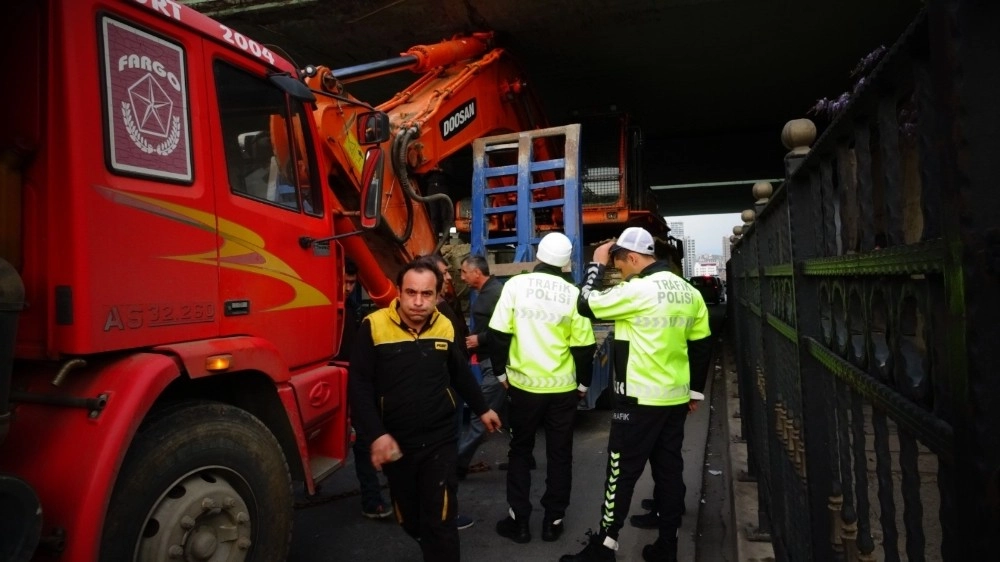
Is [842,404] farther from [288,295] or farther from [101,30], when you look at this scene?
[101,30]

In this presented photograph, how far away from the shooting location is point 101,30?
2.50 m

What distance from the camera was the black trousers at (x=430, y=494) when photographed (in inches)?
A: 120

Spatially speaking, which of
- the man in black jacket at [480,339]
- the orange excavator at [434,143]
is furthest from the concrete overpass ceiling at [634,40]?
the man in black jacket at [480,339]

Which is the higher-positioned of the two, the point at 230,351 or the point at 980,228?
the point at 980,228

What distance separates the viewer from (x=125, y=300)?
249 cm

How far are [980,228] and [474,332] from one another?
188 inches

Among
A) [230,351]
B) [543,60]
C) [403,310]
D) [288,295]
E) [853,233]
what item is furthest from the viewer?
[543,60]

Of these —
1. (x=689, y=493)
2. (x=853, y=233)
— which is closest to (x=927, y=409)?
(x=853, y=233)

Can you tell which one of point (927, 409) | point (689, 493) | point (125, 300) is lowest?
point (689, 493)

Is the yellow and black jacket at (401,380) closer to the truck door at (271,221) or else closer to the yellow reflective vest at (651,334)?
the truck door at (271,221)

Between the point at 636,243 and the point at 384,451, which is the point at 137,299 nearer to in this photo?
the point at 384,451

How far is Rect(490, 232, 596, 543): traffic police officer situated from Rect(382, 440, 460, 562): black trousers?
39.0 inches

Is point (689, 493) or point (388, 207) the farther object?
point (388, 207)

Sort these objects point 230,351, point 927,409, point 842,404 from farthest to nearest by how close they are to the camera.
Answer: point 230,351 < point 842,404 < point 927,409
